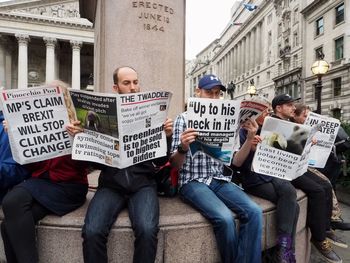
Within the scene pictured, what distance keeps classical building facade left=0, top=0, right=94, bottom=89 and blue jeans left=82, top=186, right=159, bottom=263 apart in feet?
181

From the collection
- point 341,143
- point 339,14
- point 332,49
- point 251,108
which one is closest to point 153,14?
point 251,108

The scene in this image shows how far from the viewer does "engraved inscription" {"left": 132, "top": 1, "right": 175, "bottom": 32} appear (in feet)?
17.6

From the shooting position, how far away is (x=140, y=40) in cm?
538

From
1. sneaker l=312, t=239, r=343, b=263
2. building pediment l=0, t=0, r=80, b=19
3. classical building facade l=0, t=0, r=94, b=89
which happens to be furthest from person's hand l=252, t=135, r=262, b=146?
building pediment l=0, t=0, r=80, b=19

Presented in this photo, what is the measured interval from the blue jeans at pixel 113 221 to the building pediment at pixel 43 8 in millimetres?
62491

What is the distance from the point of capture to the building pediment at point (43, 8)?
192ft

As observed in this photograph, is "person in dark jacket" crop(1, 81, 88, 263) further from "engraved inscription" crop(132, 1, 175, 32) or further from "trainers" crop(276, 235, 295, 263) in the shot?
"engraved inscription" crop(132, 1, 175, 32)

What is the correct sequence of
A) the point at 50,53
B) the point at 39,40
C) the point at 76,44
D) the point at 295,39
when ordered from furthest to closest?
1. the point at 39,40
2. the point at 76,44
3. the point at 50,53
4. the point at 295,39

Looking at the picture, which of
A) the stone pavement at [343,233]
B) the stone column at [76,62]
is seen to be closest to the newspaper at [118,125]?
the stone pavement at [343,233]

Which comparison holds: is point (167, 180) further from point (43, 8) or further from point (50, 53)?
point (43, 8)

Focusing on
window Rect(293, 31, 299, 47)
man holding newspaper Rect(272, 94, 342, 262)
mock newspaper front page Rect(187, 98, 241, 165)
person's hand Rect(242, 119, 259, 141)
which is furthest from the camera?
window Rect(293, 31, 299, 47)

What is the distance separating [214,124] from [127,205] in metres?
1.09

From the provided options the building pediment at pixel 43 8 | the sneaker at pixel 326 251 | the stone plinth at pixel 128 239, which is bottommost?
the sneaker at pixel 326 251

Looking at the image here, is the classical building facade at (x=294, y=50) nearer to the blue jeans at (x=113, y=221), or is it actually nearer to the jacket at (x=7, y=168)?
the blue jeans at (x=113, y=221)
